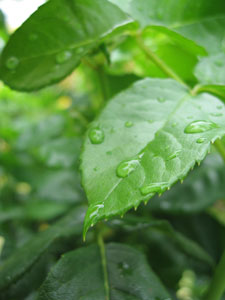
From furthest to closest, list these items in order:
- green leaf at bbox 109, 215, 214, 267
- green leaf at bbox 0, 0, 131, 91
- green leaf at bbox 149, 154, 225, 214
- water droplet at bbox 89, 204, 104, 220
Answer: green leaf at bbox 149, 154, 225, 214, green leaf at bbox 109, 215, 214, 267, green leaf at bbox 0, 0, 131, 91, water droplet at bbox 89, 204, 104, 220

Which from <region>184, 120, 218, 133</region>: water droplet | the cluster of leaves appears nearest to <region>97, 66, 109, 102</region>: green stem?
the cluster of leaves

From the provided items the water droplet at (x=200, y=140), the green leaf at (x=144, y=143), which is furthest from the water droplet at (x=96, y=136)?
the water droplet at (x=200, y=140)

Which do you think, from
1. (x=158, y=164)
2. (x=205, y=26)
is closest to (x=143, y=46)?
(x=205, y=26)

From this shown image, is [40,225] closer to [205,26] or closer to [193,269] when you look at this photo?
[193,269]

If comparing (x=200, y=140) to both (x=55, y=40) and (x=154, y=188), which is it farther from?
(x=55, y=40)

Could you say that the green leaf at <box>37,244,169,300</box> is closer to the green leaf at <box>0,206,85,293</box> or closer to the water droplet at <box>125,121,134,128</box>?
the green leaf at <box>0,206,85,293</box>

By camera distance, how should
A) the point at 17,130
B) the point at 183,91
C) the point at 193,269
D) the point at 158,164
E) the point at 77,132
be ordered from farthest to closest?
1. the point at 17,130
2. the point at 77,132
3. the point at 193,269
4. the point at 183,91
5. the point at 158,164
